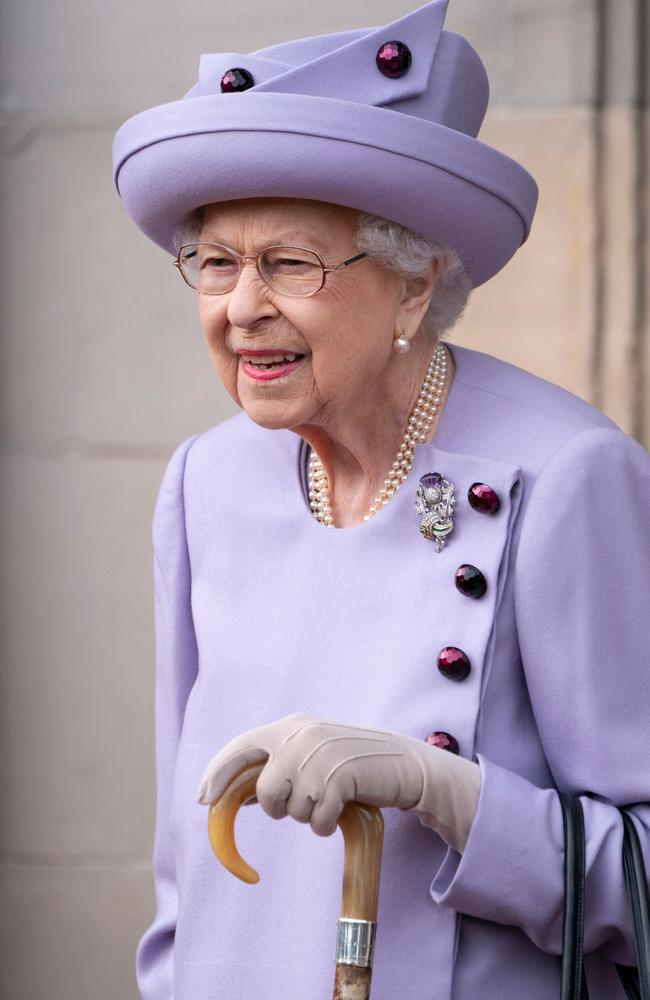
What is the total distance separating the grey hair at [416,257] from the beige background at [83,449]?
134 cm

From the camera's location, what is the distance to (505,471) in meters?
1.92

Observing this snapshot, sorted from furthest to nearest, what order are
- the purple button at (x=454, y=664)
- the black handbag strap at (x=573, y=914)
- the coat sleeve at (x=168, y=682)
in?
the coat sleeve at (x=168, y=682) → the purple button at (x=454, y=664) → the black handbag strap at (x=573, y=914)

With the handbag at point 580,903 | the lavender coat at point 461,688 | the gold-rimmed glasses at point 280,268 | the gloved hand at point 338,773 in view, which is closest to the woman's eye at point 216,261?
the gold-rimmed glasses at point 280,268

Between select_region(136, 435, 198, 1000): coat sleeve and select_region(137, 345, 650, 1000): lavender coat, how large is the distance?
0.09 meters

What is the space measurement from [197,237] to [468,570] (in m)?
0.60

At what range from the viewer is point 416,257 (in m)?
1.96

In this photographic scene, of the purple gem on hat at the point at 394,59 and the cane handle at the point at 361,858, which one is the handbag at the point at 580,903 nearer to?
the cane handle at the point at 361,858

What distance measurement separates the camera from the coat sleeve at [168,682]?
7.37 ft

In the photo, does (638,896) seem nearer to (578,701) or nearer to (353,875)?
(578,701)

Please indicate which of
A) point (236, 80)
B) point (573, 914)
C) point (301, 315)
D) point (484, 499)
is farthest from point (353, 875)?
point (236, 80)

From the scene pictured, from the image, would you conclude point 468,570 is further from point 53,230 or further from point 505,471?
point 53,230

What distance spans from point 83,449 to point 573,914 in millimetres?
1988

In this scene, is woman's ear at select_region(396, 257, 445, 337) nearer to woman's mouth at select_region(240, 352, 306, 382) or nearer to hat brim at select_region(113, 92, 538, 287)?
hat brim at select_region(113, 92, 538, 287)

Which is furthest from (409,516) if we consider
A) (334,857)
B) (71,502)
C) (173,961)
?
(71,502)
